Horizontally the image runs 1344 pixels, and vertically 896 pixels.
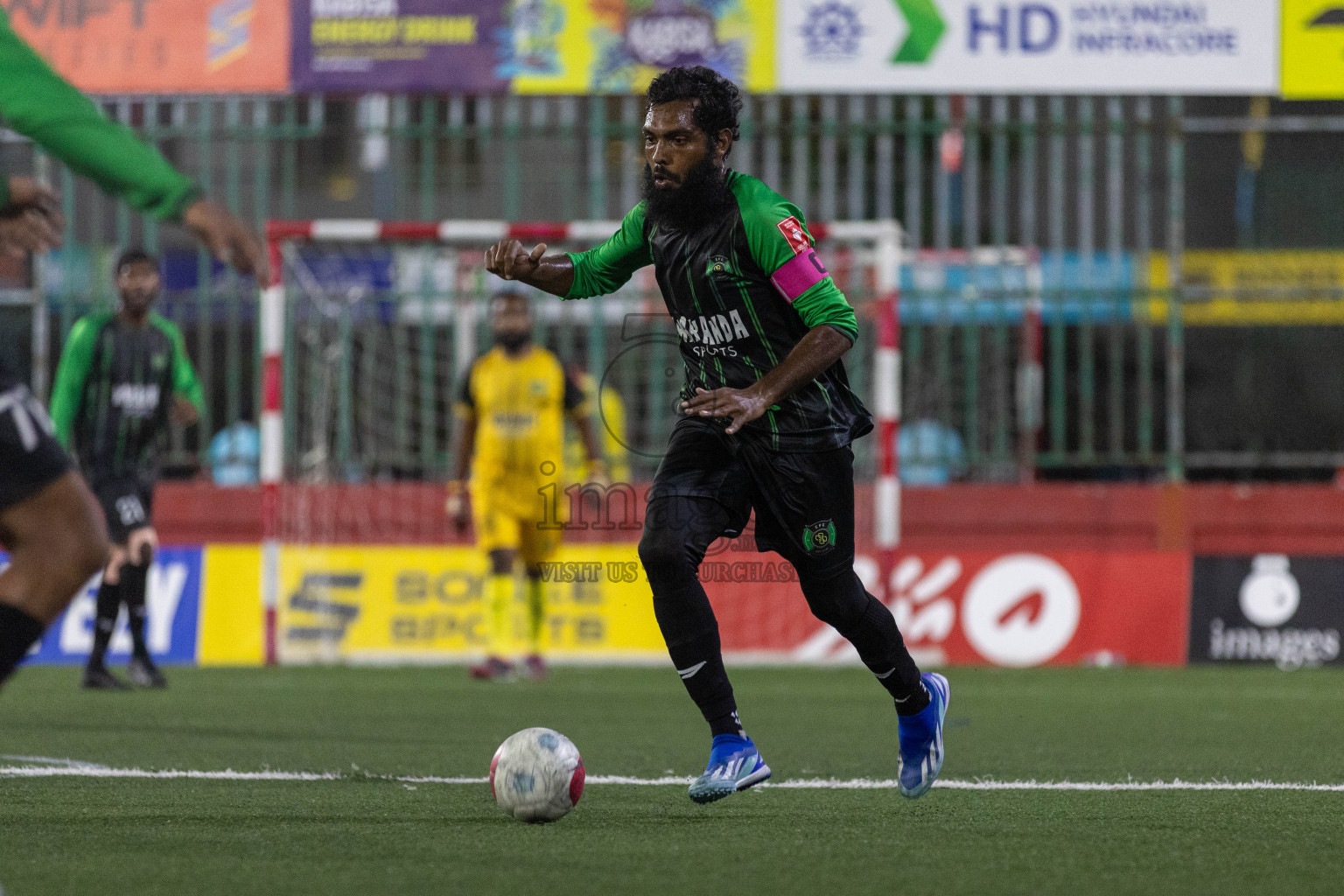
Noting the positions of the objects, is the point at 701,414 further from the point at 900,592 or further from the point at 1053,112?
the point at 1053,112

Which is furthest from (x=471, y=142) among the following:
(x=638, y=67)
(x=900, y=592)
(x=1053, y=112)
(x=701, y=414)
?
(x=701, y=414)

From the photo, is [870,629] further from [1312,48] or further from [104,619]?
[1312,48]

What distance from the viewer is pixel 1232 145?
16281 millimetres

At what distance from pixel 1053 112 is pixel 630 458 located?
165 inches

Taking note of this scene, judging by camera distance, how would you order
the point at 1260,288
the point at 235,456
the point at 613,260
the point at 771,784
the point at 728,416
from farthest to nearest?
1. the point at 235,456
2. the point at 1260,288
3. the point at 771,784
4. the point at 613,260
5. the point at 728,416

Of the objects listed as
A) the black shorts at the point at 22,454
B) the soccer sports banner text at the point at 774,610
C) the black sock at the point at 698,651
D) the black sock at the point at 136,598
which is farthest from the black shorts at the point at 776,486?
the soccer sports banner text at the point at 774,610

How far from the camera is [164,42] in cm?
1354

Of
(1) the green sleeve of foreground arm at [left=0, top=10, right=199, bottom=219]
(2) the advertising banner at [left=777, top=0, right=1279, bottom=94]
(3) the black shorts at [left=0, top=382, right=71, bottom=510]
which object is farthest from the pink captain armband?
(2) the advertising banner at [left=777, top=0, right=1279, bottom=94]

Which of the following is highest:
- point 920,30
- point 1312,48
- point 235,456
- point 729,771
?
point 920,30

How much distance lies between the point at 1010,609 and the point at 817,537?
7.73 metres

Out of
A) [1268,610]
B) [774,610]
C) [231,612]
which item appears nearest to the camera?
[1268,610]

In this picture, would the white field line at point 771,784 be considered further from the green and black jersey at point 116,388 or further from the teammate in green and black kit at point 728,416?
the green and black jersey at point 116,388

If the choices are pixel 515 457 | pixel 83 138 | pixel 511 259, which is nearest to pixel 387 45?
pixel 515 457

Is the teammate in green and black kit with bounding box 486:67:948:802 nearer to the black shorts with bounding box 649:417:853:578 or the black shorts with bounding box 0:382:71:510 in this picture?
the black shorts with bounding box 649:417:853:578
